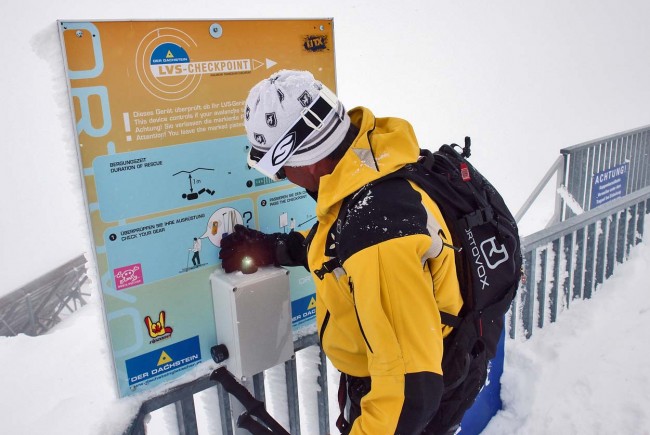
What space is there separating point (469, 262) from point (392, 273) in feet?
1.31

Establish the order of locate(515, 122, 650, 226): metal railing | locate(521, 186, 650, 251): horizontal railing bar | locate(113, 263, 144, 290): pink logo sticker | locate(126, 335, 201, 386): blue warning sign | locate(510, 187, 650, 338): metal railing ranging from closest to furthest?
1. locate(113, 263, 144, 290): pink logo sticker
2. locate(126, 335, 201, 386): blue warning sign
3. locate(521, 186, 650, 251): horizontal railing bar
4. locate(510, 187, 650, 338): metal railing
5. locate(515, 122, 650, 226): metal railing

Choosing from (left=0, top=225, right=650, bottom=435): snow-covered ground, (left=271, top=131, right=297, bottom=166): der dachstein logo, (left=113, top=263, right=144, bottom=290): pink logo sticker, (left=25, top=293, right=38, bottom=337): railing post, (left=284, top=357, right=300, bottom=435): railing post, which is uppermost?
(left=271, top=131, right=297, bottom=166): der dachstein logo

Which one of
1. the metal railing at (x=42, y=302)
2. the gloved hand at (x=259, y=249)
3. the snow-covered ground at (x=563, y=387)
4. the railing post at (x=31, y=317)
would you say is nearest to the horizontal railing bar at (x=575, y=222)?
the snow-covered ground at (x=563, y=387)

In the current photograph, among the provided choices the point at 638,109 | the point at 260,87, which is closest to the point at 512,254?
the point at 260,87

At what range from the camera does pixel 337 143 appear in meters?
1.80

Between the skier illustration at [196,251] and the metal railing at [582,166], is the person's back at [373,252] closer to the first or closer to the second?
the skier illustration at [196,251]

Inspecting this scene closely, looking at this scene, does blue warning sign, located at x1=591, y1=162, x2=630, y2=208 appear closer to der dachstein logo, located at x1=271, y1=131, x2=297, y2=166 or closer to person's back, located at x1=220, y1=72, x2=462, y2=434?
person's back, located at x1=220, y1=72, x2=462, y2=434

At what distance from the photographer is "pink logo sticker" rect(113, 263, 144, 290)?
1.99 meters

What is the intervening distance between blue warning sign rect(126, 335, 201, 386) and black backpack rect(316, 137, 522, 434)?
2.87 feet

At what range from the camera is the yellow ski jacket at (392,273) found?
1517mm

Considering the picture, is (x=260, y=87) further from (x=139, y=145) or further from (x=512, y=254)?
(x=512, y=254)

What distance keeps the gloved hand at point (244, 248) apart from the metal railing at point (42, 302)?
19.1 feet

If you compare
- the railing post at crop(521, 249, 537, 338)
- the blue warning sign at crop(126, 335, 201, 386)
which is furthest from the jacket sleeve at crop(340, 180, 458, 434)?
the railing post at crop(521, 249, 537, 338)

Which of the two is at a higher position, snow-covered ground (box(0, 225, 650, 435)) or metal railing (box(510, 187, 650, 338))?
metal railing (box(510, 187, 650, 338))
